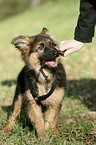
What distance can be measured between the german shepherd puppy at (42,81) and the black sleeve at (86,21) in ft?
1.61

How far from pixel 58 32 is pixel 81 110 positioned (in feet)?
35.2

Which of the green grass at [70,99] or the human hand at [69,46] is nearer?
the green grass at [70,99]

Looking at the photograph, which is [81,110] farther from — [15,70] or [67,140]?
[15,70]

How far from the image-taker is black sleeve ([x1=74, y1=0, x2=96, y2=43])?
12.1ft

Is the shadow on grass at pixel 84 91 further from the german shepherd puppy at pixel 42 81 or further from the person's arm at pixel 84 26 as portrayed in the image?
the person's arm at pixel 84 26

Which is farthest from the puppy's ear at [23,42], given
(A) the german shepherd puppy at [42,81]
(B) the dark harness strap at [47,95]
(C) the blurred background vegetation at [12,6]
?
(C) the blurred background vegetation at [12,6]

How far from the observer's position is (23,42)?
12.4ft

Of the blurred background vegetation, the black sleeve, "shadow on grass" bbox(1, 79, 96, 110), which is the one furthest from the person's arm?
the blurred background vegetation

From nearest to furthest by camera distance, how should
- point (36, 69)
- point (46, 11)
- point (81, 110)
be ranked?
point (36, 69) < point (81, 110) < point (46, 11)

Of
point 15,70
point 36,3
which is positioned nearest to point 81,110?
point 15,70

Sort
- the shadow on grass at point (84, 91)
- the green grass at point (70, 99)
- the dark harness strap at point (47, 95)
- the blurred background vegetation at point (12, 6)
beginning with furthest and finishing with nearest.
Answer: the blurred background vegetation at point (12, 6)
the shadow on grass at point (84, 91)
the dark harness strap at point (47, 95)
the green grass at point (70, 99)

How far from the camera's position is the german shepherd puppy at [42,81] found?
364 centimetres

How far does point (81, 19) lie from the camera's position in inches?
146

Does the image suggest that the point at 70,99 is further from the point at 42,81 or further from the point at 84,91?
the point at 42,81
